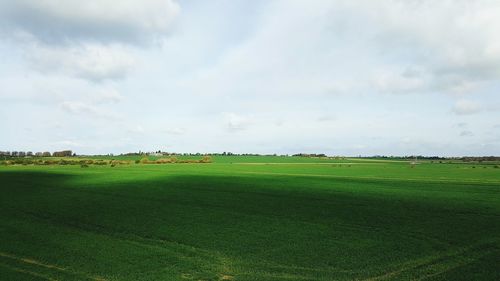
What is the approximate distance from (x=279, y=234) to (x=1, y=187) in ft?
128

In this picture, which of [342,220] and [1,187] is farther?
[1,187]

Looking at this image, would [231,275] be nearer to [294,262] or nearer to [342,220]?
[294,262]

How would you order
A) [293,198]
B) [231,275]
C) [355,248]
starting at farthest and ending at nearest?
[293,198], [355,248], [231,275]

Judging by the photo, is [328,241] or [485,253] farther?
[328,241]

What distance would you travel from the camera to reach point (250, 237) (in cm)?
2053

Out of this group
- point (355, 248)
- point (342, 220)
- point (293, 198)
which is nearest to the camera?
point (355, 248)

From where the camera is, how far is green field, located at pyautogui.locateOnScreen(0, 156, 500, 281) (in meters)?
15.5

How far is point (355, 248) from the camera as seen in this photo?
60.5 feet

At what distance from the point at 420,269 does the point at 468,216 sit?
13.0 metres

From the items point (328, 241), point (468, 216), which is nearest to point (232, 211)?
point (328, 241)

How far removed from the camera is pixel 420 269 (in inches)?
616

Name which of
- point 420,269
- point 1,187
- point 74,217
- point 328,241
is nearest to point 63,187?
point 1,187

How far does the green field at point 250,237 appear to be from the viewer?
15531 millimetres

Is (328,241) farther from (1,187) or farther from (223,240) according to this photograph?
(1,187)
